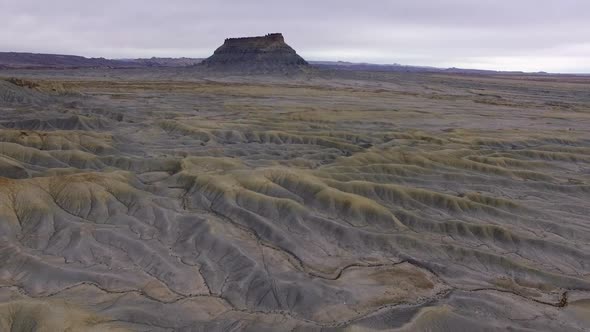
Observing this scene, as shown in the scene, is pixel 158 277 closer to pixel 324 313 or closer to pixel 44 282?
pixel 44 282

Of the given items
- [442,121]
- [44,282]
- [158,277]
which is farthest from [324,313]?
[442,121]

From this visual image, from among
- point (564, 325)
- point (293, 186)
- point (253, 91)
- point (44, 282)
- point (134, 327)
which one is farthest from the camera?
point (253, 91)

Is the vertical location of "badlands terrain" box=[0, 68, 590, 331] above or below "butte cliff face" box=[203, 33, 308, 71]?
below

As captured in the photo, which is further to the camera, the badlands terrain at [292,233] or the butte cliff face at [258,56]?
the butte cliff face at [258,56]

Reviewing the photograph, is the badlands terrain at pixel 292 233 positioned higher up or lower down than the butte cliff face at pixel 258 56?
lower down

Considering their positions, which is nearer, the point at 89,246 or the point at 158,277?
the point at 158,277
